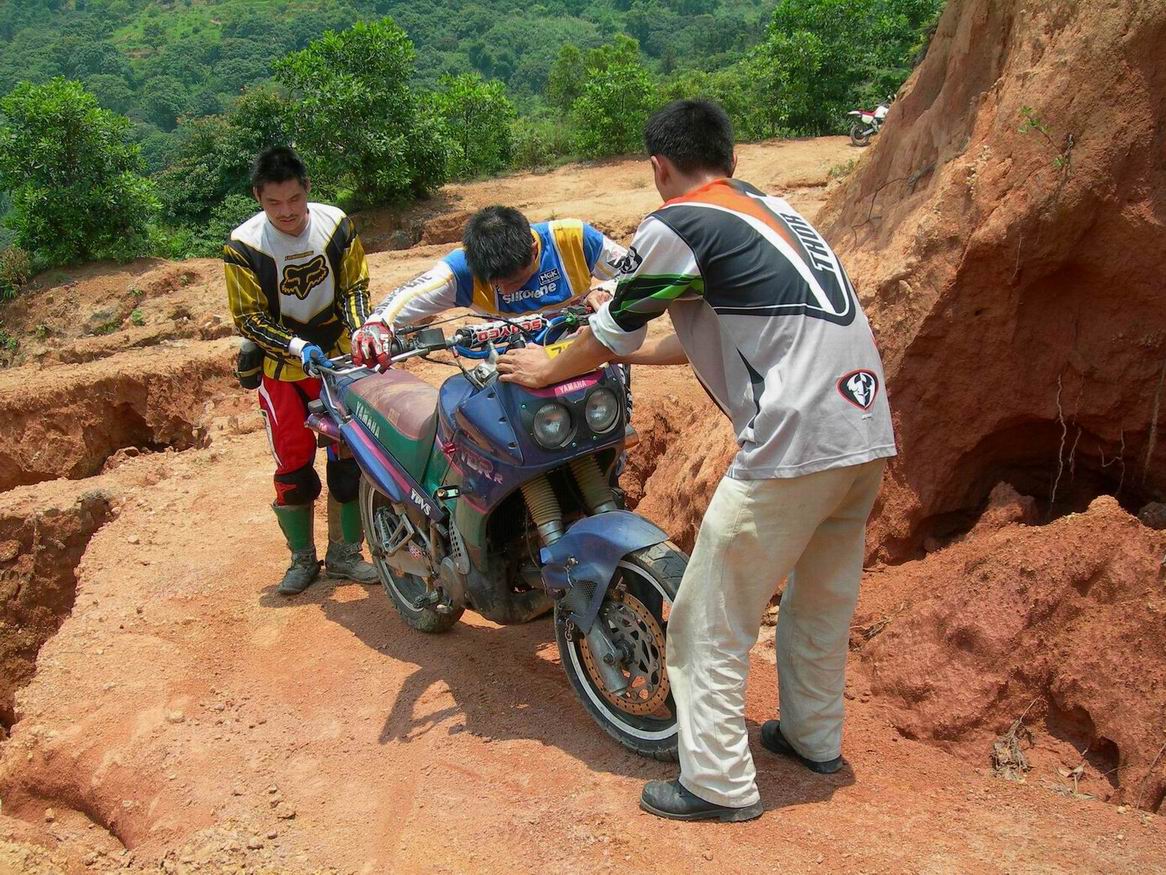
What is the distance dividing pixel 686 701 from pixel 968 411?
1891 mm

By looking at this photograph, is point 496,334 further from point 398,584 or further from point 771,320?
point 398,584

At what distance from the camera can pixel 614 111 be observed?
20.4m

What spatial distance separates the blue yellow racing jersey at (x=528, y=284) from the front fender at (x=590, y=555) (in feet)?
3.61

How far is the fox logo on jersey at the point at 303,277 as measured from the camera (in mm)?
4949

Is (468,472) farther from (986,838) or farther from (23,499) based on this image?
(23,499)

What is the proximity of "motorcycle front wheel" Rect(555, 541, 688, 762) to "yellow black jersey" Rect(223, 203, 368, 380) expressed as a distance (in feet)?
7.13

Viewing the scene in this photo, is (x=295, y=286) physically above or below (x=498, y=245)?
below

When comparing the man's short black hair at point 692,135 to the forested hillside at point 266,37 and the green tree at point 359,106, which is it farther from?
the forested hillside at point 266,37

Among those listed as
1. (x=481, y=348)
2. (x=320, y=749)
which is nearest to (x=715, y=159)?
(x=481, y=348)

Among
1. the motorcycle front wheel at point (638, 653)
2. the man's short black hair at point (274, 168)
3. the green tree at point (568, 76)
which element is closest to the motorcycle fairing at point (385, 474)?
the motorcycle front wheel at point (638, 653)

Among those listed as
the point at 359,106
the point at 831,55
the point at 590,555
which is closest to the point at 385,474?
the point at 590,555

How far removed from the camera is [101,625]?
5.09 metres

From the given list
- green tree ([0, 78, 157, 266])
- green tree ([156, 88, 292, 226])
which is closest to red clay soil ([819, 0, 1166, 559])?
green tree ([0, 78, 157, 266])

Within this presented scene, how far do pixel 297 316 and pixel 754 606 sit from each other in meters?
3.11
